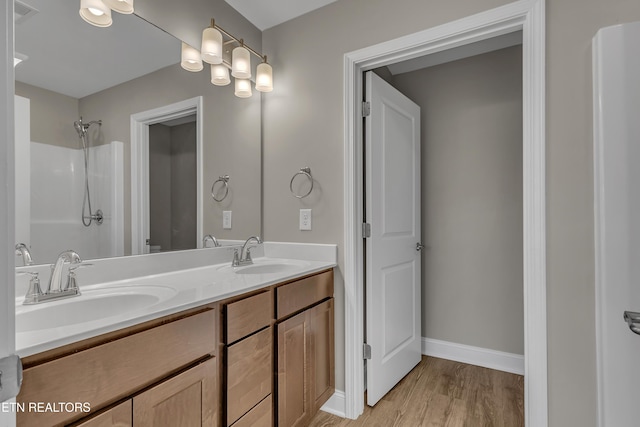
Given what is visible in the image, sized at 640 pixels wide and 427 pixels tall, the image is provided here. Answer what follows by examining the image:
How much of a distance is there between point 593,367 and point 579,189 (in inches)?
27.9

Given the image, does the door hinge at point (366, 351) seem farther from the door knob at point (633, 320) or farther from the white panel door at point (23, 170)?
the white panel door at point (23, 170)

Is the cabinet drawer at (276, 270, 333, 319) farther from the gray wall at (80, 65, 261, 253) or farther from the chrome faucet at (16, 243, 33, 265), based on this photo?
the chrome faucet at (16, 243, 33, 265)

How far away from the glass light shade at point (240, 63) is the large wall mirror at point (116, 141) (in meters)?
0.12

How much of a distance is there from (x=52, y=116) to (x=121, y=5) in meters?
0.57

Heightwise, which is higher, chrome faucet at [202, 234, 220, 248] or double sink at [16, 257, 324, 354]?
chrome faucet at [202, 234, 220, 248]

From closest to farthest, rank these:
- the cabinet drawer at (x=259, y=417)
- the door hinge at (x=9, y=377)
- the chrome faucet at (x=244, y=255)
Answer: the door hinge at (x=9, y=377), the cabinet drawer at (x=259, y=417), the chrome faucet at (x=244, y=255)

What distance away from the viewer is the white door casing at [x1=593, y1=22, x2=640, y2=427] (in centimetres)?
117

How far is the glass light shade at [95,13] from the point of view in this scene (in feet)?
4.33

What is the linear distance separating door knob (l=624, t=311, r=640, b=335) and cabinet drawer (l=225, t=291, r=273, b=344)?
52.1 inches

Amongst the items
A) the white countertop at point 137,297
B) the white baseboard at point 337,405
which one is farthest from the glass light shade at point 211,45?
the white baseboard at point 337,405

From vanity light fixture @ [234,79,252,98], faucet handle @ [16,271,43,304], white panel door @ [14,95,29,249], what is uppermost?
vanity light fixture @ [234,79,252,98]

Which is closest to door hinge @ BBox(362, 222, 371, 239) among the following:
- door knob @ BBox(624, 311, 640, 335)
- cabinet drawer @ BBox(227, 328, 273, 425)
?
cabinet drawer @ BBox(227, 328, 273, 425)

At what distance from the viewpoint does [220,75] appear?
74.8 inches

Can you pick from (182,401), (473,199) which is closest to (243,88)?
(182,401)
